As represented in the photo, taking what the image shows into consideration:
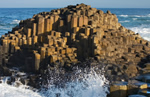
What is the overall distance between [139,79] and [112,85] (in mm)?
1266

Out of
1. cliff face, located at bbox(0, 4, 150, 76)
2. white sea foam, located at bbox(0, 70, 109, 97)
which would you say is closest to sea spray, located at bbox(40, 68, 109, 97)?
white sea foam, located at bbox(0, 70, 109, 97)

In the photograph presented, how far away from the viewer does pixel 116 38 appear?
1125 centimetres

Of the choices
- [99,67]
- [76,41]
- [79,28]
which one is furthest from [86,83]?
[79,28]

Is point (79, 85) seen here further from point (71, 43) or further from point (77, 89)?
point (71, 43)

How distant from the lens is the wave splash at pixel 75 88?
9016mm

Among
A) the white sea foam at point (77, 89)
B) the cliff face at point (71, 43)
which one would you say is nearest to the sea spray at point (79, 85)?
the white sea foam at point (77, 89)

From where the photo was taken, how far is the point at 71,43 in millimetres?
11156

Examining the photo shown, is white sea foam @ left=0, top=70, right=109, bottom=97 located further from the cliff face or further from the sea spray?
the cliff face

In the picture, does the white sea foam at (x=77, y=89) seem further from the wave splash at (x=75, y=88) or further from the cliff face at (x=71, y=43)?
the cliff face at (x=71, y=43)

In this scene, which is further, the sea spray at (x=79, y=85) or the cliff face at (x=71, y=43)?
the cliff face at (x=71, y=43)

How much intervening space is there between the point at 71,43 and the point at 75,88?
248 centimetres

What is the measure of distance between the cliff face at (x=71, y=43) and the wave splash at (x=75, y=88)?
75cm

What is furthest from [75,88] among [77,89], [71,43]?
[71,43]

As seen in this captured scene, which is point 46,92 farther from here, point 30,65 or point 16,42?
point 16,42
